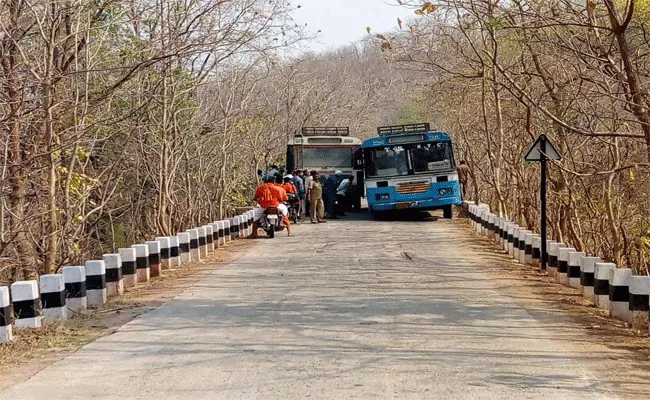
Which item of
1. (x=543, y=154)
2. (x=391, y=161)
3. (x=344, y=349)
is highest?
(x=391, y=161)

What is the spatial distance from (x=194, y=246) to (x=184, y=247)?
2.18 ft

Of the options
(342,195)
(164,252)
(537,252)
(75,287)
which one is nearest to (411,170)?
(342,195)

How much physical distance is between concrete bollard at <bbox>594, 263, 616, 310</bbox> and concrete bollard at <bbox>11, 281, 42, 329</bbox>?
6.63 metres

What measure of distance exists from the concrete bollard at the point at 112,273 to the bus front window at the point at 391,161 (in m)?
17.4

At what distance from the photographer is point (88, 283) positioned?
11.6 metres

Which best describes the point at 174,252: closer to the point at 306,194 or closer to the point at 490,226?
the point at 490,226

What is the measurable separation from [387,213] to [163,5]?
683 inches

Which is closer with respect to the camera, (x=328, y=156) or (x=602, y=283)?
(x=602, y=283)

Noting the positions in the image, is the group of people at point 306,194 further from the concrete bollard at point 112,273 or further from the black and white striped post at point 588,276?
the black and white striped post at point 588,276

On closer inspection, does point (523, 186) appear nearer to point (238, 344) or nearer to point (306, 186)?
point (306, 186)

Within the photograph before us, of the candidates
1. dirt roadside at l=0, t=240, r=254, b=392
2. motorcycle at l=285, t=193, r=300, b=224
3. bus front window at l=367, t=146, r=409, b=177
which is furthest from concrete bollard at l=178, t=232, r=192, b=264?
bus front window at l=367, t=146, r=409, b=177

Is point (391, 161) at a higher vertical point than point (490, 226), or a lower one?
higher

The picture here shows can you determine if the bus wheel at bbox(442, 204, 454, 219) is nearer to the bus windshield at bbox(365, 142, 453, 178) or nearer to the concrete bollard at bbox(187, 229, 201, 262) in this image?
the bus windshield at bbox(365, 142, 453, 178)

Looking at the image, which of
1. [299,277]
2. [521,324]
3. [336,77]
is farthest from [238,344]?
[336,77]
